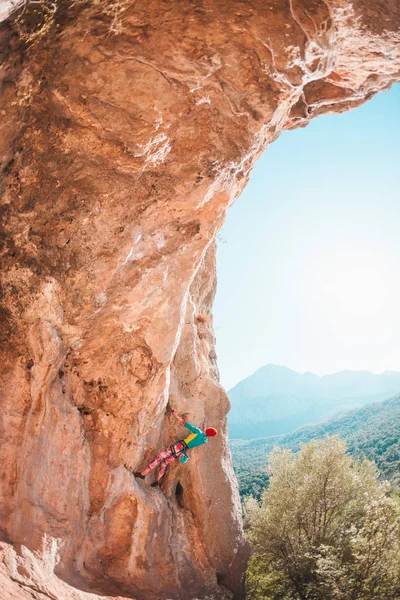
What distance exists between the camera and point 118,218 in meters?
7.83

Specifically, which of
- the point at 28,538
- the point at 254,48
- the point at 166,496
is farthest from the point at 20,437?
the point at 254,48

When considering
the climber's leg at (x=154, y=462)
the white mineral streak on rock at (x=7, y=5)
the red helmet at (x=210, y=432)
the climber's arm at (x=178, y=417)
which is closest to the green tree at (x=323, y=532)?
the red helmet at (x=210, y=432)

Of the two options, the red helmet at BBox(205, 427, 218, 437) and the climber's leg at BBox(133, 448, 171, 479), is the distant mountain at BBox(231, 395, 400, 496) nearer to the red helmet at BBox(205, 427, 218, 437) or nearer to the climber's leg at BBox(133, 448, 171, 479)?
the red helmet at BBox(205, 427, 218, 437)

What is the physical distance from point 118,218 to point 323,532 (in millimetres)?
15329

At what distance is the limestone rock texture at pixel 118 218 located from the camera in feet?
20.9

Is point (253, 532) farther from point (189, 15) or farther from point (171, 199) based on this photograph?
point (189, 15)

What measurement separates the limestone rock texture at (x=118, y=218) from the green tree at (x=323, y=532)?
4117mm

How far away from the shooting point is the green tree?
11472 millimetres

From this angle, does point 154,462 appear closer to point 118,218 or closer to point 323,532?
point 118,218

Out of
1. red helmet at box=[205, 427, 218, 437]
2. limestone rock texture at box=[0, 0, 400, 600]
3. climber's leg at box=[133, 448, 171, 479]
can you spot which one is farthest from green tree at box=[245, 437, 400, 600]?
climber's leg at box=[133, 448, 171, 479]

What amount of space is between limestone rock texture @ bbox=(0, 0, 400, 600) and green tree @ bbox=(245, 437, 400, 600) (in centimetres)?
412

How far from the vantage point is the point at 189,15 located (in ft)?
20.2

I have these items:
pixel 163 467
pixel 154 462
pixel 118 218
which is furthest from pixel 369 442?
pixel 118 218

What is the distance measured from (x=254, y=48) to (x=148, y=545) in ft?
37.2
